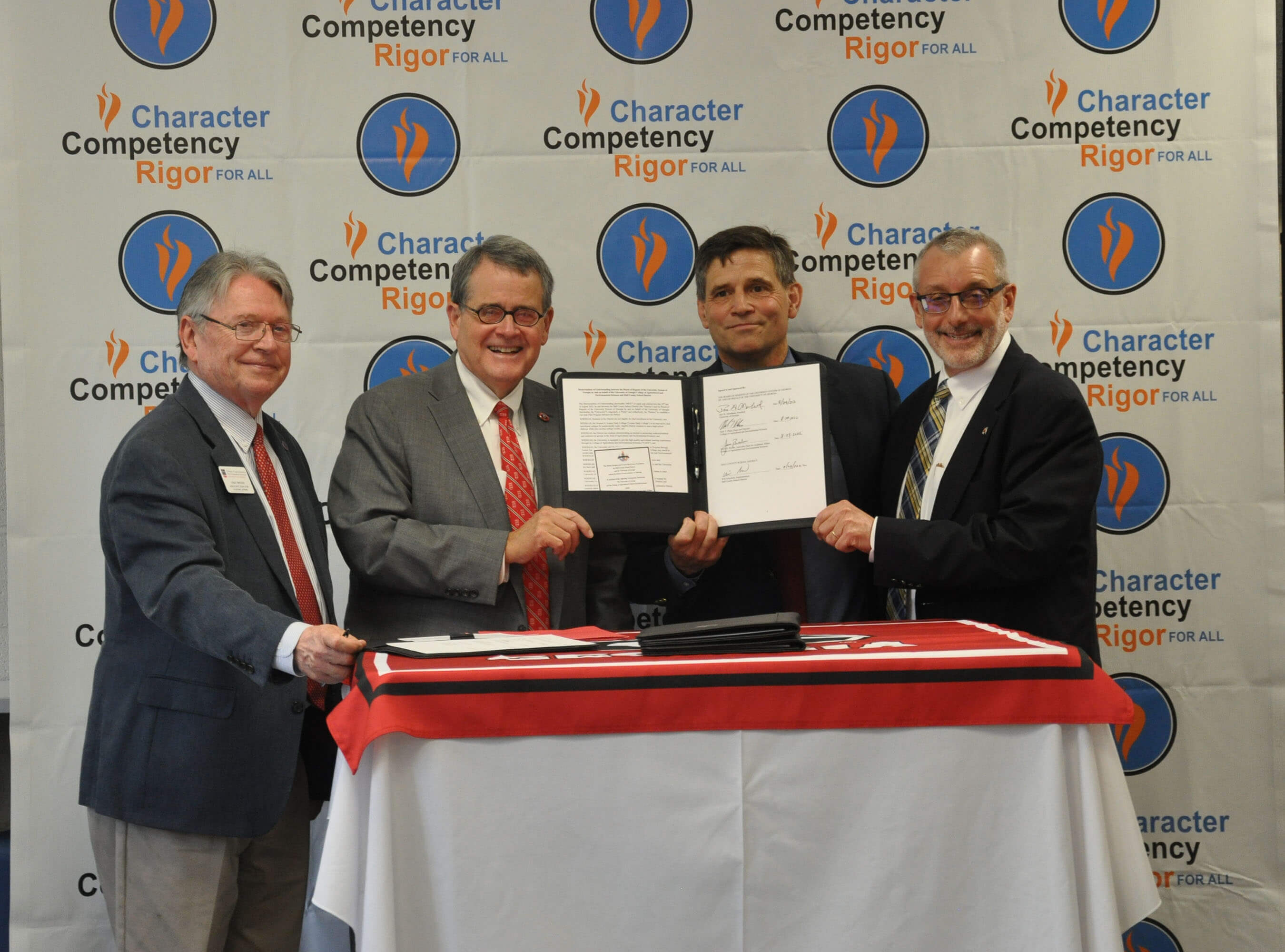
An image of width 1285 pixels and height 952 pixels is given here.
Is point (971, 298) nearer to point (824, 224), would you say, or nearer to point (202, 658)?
point (824, 224)

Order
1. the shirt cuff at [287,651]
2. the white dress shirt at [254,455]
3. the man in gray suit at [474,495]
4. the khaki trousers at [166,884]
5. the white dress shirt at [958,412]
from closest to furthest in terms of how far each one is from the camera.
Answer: the shirt cuff at [287,651], the khaki trousers at [166,884], the white dress shirt at [254,455], the man in gray suit at [474,495], the white dress shirt at [958,412]

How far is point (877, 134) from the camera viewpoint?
140 inches

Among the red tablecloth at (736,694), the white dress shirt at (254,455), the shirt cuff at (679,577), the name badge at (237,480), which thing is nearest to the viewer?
the red tablecloth at (736,694)

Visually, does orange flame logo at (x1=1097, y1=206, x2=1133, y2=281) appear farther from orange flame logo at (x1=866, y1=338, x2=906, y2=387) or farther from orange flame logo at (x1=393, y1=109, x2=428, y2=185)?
orange flame logo at (x1=393, y1=109, x2=428, y2=185)

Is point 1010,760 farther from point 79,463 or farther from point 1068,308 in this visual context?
point 79,463

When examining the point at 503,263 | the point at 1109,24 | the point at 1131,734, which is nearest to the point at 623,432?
the point at 503,263

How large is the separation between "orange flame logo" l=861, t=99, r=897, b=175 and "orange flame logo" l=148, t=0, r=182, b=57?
7.61 ft

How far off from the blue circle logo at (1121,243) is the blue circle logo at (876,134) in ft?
2.06

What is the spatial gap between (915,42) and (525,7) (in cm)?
133

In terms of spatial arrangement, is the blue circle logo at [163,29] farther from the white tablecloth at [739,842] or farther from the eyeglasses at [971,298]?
the white tablecloth at [739,842]

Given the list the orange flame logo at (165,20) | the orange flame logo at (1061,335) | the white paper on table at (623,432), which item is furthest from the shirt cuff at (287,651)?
the orange flame logo at (1061,335)

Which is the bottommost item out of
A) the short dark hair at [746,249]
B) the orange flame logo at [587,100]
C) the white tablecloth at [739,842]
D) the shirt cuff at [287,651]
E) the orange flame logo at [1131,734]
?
the orange flame logo at [1131,734]

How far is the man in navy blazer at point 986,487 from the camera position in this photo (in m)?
2.63

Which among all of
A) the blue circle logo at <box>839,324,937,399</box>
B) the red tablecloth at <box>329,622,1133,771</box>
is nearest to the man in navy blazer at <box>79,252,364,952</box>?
the red tablecloth at <box>329,622,1133,771</box>
